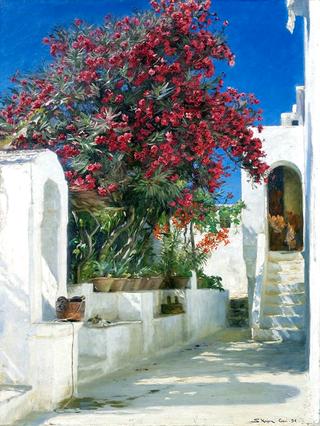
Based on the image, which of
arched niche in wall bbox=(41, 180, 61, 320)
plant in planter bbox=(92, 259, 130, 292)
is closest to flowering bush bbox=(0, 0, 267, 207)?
plant in planter bbox=(92, 259, 130, 292)

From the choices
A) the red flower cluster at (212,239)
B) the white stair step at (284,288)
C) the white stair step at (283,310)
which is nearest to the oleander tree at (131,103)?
the white stair step at (283,310)

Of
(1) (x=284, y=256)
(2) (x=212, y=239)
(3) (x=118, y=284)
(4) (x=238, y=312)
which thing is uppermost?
(2) (x=212, y=239)

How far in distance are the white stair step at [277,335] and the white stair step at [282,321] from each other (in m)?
0.22

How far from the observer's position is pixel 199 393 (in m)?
8.47

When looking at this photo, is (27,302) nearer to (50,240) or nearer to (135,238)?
(50,240)

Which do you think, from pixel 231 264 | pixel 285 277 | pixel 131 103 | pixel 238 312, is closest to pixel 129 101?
pixel 131 103

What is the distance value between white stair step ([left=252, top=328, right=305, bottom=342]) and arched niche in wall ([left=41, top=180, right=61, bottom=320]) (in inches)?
283

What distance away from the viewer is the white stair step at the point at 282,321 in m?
14.8

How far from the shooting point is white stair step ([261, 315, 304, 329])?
14844 mm

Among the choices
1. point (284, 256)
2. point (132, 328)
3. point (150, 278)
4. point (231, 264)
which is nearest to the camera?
point (132, 328)

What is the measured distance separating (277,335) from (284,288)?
75.7 inches

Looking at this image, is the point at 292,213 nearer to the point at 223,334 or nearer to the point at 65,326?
the point at 223,334

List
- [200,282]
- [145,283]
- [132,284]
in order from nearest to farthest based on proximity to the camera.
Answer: [132,284] → [145,283] → [200,282]

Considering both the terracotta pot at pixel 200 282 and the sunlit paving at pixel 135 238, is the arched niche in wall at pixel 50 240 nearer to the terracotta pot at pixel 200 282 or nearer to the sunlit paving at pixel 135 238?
the sunlit paving at pixel 135 238
